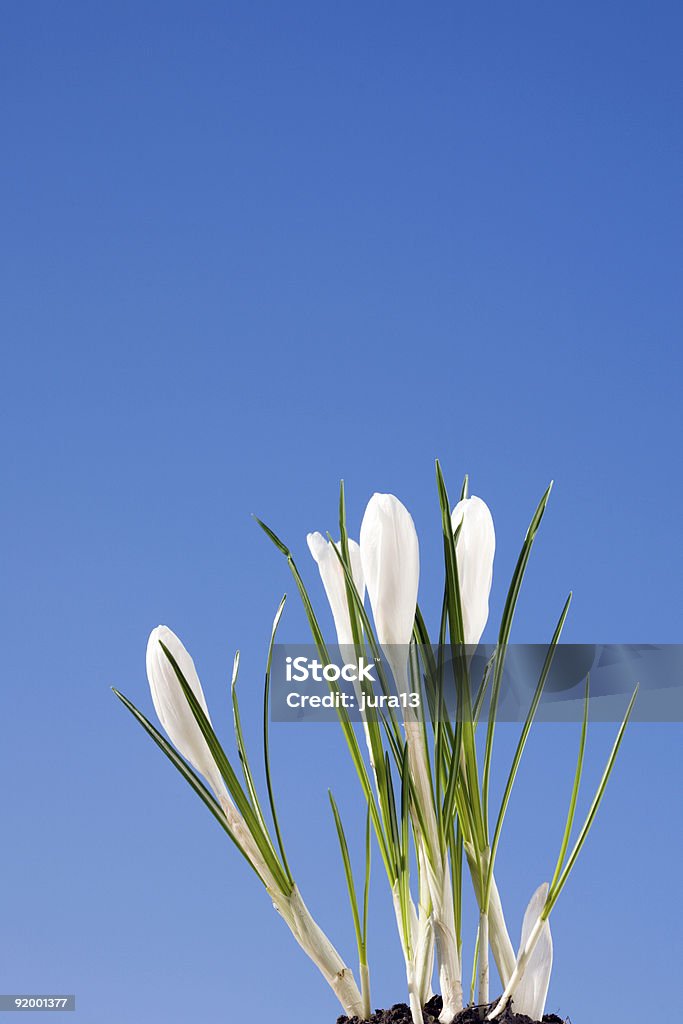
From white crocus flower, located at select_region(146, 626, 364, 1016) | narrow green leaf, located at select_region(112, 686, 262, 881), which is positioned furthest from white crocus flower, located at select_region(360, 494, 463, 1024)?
narrow green leaf, located at select_region(112, 686, 262, 881)

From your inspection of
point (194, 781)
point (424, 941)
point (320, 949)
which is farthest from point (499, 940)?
point (194, 781)

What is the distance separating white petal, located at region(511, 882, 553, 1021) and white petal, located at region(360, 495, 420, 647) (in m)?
0.38

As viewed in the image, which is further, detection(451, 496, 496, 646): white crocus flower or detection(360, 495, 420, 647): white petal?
detection(451, 496, 496, 646): white crocus flower

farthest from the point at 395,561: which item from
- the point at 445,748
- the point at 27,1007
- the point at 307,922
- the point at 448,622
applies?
the point at 27,1007

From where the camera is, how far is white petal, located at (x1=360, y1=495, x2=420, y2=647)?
48.5 inches

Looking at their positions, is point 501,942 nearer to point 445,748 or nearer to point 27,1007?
point 445,748

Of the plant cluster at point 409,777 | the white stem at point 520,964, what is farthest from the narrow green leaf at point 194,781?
the white stem at point 520,964

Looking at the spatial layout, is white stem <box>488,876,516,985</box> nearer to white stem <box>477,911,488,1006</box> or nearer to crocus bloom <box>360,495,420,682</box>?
white stem <box>477,911,488,1006</box>

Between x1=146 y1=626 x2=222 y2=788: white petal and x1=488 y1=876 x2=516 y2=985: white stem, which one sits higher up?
x1=146 y1=626 x2=222 y2=788: white petal

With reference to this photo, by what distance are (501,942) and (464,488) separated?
607 millimetres

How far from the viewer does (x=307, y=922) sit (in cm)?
127

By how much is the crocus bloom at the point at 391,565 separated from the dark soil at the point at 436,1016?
0.43 metres

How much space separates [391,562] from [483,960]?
52 cm
